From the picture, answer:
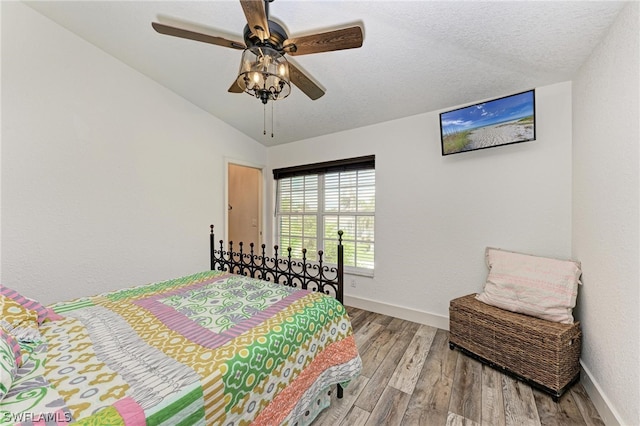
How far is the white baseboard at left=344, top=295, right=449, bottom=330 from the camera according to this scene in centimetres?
272

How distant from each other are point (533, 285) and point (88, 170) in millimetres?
4082

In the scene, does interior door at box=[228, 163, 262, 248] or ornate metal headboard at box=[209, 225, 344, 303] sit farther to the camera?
interior door at box=[228, 163, 262, 248]

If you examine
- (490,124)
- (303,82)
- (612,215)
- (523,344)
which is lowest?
(523,344)

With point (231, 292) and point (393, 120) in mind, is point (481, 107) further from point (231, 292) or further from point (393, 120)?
point (231, 292)

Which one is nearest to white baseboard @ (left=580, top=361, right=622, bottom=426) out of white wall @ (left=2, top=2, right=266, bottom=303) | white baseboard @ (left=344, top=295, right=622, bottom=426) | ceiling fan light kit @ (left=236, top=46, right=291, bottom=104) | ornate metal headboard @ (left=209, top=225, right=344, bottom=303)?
white baseboard @ (left=344, top=295, right=622, bottom=426)

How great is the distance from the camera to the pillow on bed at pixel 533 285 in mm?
1872

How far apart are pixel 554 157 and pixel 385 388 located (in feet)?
7.76

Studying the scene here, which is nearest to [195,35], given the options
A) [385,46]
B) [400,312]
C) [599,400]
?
[385,46]

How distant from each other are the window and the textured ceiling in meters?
0.82

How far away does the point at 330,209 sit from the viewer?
365 cm

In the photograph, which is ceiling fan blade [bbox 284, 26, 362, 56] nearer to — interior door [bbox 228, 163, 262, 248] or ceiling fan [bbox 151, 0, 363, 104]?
ceiling fan [bbox 151, 0, 363, 104]
